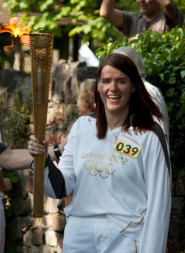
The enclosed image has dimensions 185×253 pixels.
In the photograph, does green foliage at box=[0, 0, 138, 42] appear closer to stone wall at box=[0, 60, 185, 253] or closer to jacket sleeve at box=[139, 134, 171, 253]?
stone wall at box=[0, 60, 185, 253]

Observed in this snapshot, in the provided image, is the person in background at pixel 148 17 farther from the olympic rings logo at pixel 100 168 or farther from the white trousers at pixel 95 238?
the white trousers at pixel 95 238

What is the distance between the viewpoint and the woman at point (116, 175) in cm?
343

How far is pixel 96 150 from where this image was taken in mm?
3615

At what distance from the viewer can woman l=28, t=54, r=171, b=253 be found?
3.43 m

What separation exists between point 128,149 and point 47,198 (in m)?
3.36

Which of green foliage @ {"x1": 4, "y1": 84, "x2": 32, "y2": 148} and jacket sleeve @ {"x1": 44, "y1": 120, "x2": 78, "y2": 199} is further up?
jacket sleeve @ {"x1": 44, "y1": 120, "x2": 78, "y2": 199}

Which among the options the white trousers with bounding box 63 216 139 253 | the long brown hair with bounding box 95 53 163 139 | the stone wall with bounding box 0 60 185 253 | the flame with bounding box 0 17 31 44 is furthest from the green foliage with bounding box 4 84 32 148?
the white trousers with bounding box 63 216 139 253

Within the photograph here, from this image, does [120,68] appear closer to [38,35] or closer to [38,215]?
[38,35]

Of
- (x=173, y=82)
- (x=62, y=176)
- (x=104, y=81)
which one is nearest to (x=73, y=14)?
(x=173, y=82)

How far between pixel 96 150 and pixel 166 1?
3024 millimetres

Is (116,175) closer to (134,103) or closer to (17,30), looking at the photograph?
(134,103)

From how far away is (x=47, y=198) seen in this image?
6734 mm

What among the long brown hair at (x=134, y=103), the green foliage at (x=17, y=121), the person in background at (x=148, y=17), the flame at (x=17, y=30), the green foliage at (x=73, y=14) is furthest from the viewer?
the green foliage at (x=73, y=14)

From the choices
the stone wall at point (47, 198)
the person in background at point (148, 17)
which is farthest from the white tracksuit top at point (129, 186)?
the person in background at point (148, 17)
